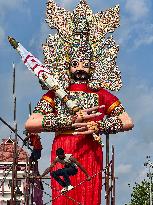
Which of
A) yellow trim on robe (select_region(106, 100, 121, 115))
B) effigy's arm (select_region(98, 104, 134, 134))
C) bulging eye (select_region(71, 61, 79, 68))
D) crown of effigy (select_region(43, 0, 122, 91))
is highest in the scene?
crown of effigy (select_region(43, 0, 122, 91))

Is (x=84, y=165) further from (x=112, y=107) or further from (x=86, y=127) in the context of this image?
(x=112, y=107)

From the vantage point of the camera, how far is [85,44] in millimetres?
9977

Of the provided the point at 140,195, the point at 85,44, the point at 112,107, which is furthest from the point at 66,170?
the point at 140,195

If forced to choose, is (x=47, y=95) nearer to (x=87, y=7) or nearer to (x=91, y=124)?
(x=91, y=124)

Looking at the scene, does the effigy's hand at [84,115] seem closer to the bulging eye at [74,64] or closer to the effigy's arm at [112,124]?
the effigy's arm at [112,124]

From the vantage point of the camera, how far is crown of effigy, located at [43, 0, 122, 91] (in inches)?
392

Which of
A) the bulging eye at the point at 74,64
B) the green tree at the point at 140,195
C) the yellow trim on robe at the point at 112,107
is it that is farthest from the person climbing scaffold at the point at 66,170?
the green tree at the point at 140,195

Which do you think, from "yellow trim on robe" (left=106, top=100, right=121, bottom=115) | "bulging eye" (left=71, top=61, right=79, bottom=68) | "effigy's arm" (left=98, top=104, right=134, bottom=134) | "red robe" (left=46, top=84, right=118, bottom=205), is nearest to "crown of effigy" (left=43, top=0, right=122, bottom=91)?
"bulging eye" (left=71, top=61, right=79, bottom=68)

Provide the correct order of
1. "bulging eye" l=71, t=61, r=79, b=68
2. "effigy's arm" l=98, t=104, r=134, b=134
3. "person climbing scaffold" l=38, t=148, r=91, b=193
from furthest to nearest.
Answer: "bulging eye" l=71, t=61, r=79, b=68, "effigy's arm" l=98, t=104, r=134, b=134, "person climbing scaffold" l=38, t=148, r=91, b=193

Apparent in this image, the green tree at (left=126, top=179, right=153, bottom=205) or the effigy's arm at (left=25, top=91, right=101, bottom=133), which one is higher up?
the green tree at (left=126, top=179, right=153, bottom=205)

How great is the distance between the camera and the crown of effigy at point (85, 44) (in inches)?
392

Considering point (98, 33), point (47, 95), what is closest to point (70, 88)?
point (47, 95)

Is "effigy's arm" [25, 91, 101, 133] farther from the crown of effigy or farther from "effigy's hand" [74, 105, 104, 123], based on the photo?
the crown of effigy

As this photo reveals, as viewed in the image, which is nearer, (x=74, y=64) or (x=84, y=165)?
(x=84, y=165)
